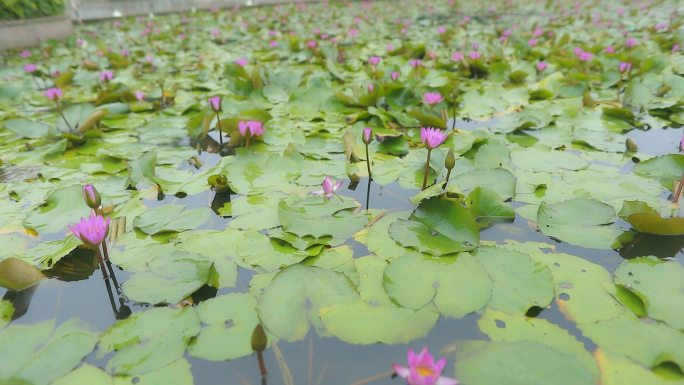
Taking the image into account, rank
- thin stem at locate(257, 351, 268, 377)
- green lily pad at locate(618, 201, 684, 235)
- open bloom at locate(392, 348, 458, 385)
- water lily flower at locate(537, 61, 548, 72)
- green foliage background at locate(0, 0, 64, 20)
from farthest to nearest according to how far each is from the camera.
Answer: green foliage background at locate(0, 0, 64, 20) → water lily flower at locate(537, 61, 548, 72) → green lily pad at locate(618, 201, 684, 235) → thin stem at locate(257, 351, 268, 377) → open bloom at locate(392, 348, 458, 385)

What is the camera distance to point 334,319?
102cm

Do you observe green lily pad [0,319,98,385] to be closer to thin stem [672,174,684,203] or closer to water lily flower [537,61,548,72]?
thin stem [672,174,684,203]

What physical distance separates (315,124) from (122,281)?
1528 mm

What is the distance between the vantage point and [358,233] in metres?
1.39

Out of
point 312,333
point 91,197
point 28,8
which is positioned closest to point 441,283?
point 312,333

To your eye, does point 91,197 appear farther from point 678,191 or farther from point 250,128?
point 678,191

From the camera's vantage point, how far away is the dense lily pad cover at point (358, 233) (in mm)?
948

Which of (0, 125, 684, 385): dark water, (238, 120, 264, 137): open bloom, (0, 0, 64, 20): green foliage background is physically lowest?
(0, 125, 684, 385): dark water

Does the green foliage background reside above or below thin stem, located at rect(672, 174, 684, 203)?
above

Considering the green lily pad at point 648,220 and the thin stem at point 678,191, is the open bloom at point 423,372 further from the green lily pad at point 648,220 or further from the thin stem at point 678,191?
the thin stem at point 678,191

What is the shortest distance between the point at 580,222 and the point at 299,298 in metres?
0.97

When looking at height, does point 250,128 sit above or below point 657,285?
above

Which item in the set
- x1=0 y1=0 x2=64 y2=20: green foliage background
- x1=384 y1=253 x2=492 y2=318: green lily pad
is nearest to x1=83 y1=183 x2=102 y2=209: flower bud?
x1=384 y1=253 x2=492 y2=318: green lily pad

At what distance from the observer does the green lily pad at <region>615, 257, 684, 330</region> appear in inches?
39.3
